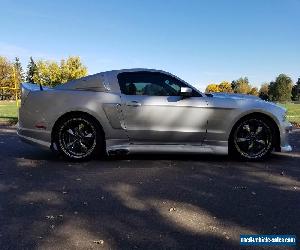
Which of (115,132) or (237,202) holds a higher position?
(115,132)

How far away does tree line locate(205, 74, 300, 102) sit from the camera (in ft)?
409

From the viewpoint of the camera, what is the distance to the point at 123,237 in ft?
11.0

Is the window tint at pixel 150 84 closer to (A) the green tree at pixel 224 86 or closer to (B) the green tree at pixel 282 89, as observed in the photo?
(B) the green tree at pixel 282 89

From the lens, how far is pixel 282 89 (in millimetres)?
124625

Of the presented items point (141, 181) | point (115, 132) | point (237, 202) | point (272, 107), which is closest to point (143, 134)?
point (115, 132)

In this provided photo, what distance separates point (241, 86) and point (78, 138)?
147m

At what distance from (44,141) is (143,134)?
1.59m

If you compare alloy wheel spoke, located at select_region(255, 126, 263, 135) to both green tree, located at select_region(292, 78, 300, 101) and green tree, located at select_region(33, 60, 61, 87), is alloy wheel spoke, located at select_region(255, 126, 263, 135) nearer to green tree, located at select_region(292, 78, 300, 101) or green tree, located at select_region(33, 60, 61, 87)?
green tree, located at select_region(33, 60, 61, 87)

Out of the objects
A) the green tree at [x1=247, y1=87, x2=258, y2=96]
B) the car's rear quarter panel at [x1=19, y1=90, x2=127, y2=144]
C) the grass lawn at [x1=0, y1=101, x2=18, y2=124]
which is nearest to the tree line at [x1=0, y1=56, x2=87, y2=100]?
the grass lawn at [x1=0, y1=101, x2=18, y2=124]

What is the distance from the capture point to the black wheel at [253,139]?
6.86 meters

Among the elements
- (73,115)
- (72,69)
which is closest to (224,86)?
(72,69)

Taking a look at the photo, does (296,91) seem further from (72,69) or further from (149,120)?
(149,120)

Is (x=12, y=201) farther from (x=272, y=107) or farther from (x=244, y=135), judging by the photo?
(x=272, y=107)

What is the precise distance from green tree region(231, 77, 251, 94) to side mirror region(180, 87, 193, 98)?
13815cm
